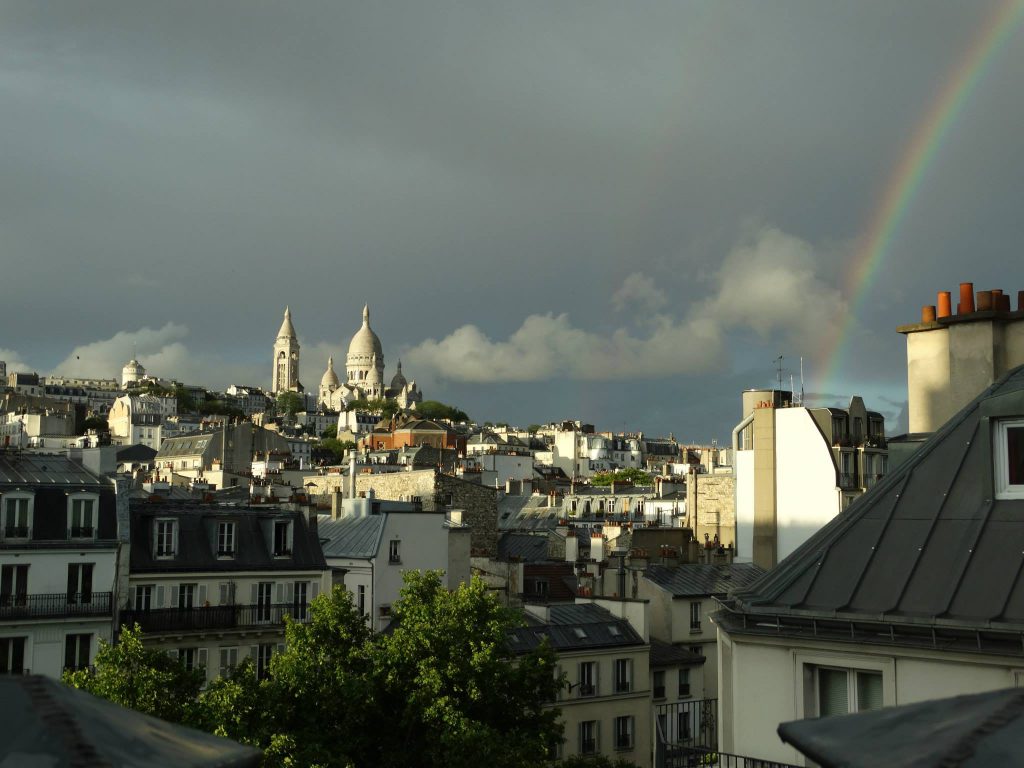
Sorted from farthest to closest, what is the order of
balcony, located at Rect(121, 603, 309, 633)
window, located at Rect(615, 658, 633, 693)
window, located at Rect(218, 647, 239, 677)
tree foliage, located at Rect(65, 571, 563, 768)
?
window, located at Rect(615, 658, 633, 693), window, located at Rect(218, 647, 239, 677), balcony, located at Rect(121, 603, 309, 633), tree foliage, located at Rect(65, 571, 563, 768)

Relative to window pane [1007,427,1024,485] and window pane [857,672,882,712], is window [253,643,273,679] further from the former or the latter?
window pane [1007,427,1024,485]

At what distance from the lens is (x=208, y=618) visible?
30109 mm

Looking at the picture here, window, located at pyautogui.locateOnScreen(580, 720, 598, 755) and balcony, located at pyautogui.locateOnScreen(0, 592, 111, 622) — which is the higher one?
balcony, located at pyautogui.locateOnScreen(0, 592, 111, 622)

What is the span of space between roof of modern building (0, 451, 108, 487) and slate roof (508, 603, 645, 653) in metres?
12.4

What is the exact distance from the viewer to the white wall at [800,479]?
148ft

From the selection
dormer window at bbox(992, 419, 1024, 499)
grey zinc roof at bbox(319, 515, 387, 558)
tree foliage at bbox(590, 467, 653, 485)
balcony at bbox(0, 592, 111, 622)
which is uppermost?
tree foliage at bbox(590, 467, 653, 485)

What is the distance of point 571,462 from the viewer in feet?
624

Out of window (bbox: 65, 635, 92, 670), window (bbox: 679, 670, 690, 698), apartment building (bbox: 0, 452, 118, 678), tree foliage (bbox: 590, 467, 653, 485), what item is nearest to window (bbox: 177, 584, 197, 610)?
apartment building (bbox: 0, 452, 118, 678)

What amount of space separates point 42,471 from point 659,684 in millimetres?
19039

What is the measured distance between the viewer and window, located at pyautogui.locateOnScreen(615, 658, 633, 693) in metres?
33.6

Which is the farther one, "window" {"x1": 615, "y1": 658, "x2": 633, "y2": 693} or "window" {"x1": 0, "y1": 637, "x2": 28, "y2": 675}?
"window" {"x1": 615, "y1": 658, "x2": 633, "y2": 693}

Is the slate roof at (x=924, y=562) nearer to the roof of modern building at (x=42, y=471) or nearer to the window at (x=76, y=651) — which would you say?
the window at (x=76, y=651)

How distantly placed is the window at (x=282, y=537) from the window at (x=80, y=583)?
5435 millimetres

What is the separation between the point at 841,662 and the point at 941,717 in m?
4.94
